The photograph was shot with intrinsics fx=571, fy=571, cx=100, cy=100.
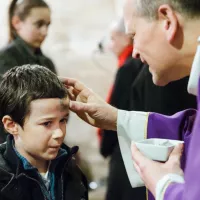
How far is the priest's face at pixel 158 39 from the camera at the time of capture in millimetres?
1596

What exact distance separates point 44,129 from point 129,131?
0.35 m

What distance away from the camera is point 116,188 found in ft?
10.1

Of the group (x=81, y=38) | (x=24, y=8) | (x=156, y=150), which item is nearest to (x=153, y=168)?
(x=156, y=150)

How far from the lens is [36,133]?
1.76 metres

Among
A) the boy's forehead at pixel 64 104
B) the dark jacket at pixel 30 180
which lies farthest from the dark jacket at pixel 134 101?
the boy's forehead at pixel 64 104

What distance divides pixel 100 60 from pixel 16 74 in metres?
4.08

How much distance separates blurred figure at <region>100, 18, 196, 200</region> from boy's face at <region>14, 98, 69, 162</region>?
38.1 inches

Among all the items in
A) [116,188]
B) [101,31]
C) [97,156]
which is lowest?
[97,156]

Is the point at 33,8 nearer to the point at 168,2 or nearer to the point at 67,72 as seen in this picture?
the point at 168,2

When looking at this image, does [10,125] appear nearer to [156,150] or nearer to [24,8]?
[156,150]

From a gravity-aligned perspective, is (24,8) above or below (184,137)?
above

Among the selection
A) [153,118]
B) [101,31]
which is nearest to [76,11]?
[101,31]

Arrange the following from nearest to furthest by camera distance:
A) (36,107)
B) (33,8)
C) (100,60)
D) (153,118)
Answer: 1. (36,107)
2. (153,118)
3. (33,8)
4. (100,60)

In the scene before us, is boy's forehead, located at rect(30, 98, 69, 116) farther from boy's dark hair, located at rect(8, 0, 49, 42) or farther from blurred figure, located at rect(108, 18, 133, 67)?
blurred figure, located at rect(108, 18, 133, 67)
